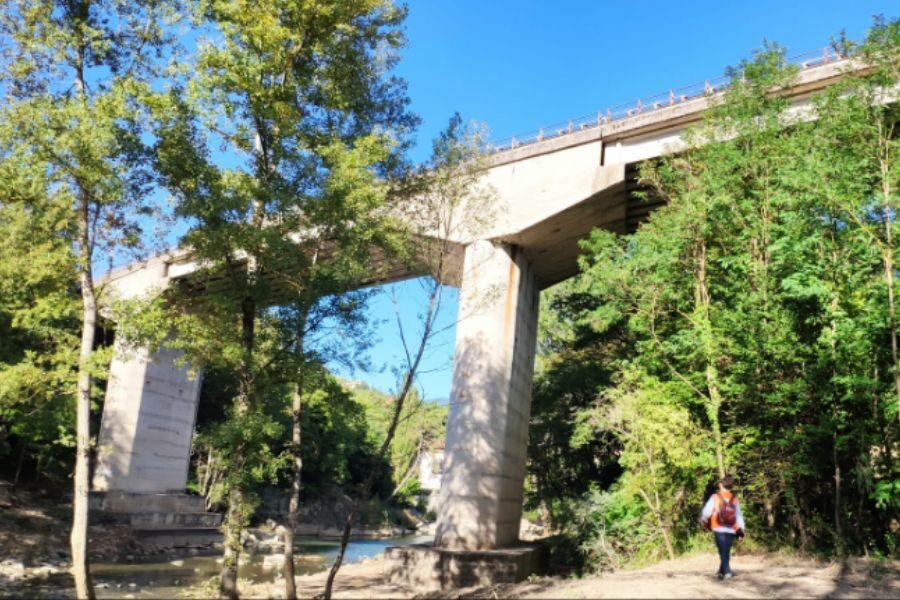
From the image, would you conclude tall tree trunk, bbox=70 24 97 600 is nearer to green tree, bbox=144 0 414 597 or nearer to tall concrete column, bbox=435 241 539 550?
green tree, bbox=144 0 414 597

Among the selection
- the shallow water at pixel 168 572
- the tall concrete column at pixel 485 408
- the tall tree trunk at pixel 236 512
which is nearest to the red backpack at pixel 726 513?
the tall concrete column at pixel 485 408

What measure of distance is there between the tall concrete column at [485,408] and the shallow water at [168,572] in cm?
626

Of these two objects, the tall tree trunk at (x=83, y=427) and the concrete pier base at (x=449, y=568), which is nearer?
the tall tree trunk at (x=83, y=427)

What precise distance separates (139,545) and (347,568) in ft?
35.6

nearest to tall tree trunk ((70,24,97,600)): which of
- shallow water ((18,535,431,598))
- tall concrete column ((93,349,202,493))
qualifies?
shallow water ((18,535,431,598))

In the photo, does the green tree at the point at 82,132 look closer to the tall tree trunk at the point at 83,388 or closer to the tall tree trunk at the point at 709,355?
the tall tree trunk at the point at 83,388

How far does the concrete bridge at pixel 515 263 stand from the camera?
1661 cm

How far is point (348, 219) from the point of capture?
12.2m

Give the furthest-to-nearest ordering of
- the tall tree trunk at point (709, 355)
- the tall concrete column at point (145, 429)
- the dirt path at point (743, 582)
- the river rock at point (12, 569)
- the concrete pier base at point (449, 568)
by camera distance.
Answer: the tall concrete column at point (145, 429) < the river rock at point (12, 569) < the concrete pier base at point (449, 568) < the tall tree trunk at point (709, 355) < the dirt path at point (743, 582)

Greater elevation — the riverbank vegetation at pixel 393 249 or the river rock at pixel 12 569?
the riverbank vegetation at pixel 393 249

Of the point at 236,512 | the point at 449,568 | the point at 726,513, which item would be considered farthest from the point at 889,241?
the point at 236,512

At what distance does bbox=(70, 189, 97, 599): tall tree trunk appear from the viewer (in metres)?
10.9

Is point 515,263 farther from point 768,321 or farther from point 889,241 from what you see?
point 889,241

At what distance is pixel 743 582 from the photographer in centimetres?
906
